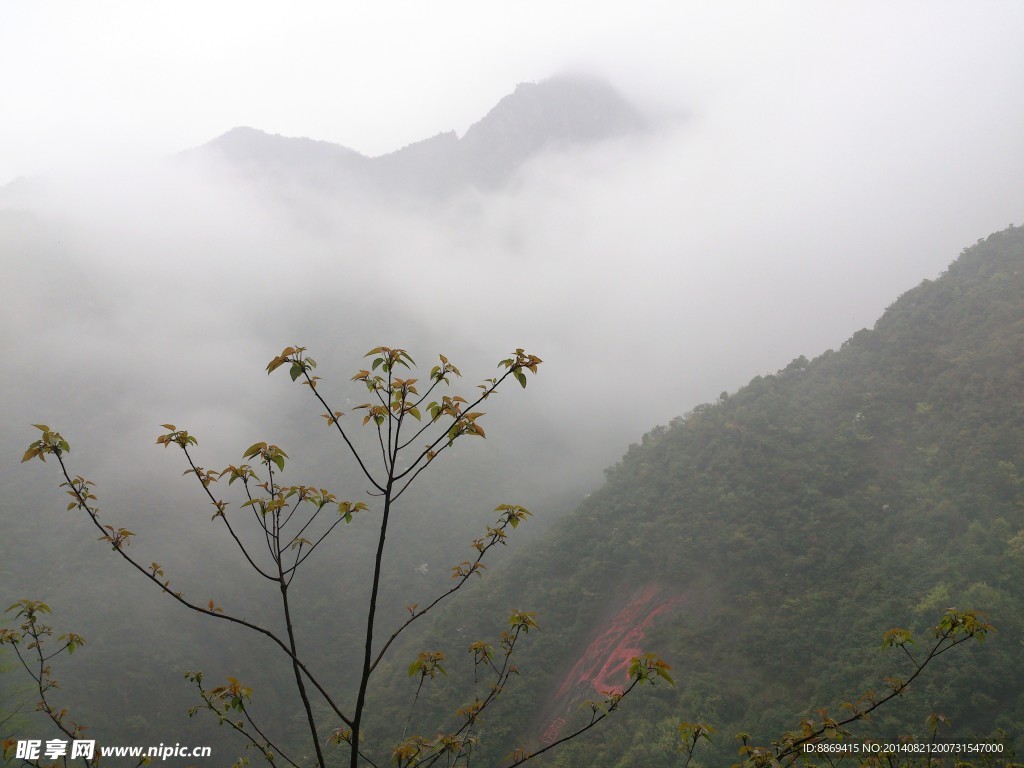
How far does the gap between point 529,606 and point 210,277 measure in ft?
316

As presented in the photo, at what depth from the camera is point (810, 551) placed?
24797 millimetres

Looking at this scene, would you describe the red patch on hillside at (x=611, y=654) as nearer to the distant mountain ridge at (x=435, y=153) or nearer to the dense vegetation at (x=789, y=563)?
the dense vegetation at (x=789, y=563)

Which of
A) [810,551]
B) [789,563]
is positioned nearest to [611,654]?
[789,563]

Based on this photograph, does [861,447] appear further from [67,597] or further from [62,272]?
[62,272]

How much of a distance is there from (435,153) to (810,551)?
140 metres

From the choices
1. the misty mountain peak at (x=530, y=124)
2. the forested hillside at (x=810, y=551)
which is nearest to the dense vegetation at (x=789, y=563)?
the forested hillside at (x=810, y=551)

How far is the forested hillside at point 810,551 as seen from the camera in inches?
730

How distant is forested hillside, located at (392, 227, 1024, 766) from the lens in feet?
60.8

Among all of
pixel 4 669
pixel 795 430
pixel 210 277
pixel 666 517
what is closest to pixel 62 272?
pixel 210 277

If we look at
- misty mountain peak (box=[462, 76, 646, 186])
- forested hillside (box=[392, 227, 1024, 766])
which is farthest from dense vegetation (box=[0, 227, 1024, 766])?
misty mountain peak (box=[462, 76, 646, 186])

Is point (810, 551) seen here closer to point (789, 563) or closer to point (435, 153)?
point (789, 563)

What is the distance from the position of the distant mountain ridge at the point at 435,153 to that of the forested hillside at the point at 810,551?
117m

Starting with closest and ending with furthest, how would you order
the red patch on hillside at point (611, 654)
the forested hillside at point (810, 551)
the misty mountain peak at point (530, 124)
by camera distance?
the forested hillside at point (810, 551) < the red patch on hillside at point (611, 654) < the misty mountain peak at point (530, 124)

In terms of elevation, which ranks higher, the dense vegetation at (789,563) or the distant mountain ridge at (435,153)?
the distant mountain ridge at (435,153)
